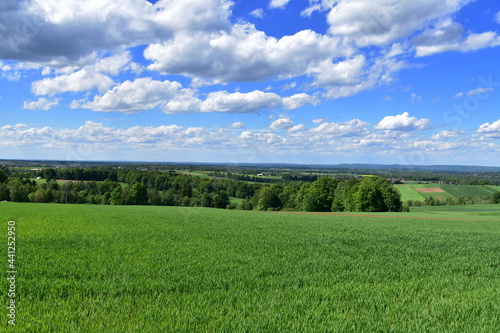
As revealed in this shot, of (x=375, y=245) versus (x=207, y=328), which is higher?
(x=207, y=328)

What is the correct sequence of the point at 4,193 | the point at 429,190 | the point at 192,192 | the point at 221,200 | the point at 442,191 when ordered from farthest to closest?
the point at 429,190
the point at 442,191
the point at 192,192
the point at 221,200
the point at 4,193

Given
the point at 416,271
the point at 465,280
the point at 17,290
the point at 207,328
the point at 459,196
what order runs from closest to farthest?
the point at 207,328 < the point at 17,290 < the point at 465,280 < the point at 416,271 < the point at 459,196

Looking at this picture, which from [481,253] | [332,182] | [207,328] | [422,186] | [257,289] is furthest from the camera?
[422,186]

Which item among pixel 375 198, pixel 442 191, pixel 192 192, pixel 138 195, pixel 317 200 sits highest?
pixel 375 198

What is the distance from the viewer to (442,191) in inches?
4737

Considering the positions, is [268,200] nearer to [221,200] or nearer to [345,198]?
[221,200]

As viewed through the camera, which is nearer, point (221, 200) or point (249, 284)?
point (249, 284)

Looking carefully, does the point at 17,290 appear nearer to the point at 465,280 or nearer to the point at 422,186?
the point at 465,280

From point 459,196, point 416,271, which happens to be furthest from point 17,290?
point 459,196

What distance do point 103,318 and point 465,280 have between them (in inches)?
440

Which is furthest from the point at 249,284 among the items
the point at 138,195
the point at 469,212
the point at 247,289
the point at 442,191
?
the point at 442,191

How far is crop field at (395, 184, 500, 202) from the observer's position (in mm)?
113688

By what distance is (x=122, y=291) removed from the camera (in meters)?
8.85

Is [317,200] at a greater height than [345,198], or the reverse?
[345,198]
